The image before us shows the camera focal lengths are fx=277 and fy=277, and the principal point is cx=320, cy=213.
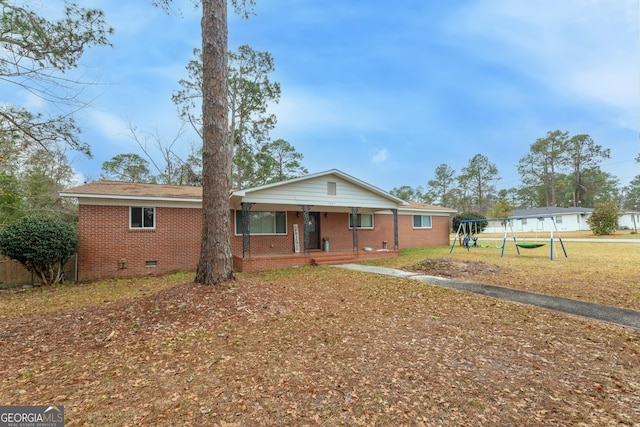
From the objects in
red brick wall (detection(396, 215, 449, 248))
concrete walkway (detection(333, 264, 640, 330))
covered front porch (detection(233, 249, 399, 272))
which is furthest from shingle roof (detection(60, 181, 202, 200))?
red brick wall (detection(396, 215, 449, 248))

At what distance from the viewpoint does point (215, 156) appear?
18.5ft

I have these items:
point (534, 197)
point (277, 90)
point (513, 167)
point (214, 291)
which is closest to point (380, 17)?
point (277, 90)

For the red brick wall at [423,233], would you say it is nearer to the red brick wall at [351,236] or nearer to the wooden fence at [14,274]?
the red brick wall at [351,236]

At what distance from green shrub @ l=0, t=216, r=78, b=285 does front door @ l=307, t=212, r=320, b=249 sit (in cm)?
911

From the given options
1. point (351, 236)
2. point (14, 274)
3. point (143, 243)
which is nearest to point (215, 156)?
point (143, 243)

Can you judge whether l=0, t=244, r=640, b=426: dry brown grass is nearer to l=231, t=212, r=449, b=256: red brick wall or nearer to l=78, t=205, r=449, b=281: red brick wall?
l=78, t=205, r=449, b=281: red brick wall

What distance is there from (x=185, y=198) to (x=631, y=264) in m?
16.1

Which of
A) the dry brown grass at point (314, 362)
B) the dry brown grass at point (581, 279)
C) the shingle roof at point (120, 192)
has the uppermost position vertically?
the shingle roof at point (120, 192)

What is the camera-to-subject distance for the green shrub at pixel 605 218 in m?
24.3

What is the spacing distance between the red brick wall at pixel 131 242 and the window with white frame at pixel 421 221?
1309 cm

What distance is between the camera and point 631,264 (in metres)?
9.56

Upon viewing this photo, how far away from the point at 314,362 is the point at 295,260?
334 inches

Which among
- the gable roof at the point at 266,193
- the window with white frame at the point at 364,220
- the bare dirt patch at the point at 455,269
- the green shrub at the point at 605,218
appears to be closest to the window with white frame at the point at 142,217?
the gable roof at the point at 266,193

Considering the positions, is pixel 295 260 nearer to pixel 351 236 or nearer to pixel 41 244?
pixel 351 236
